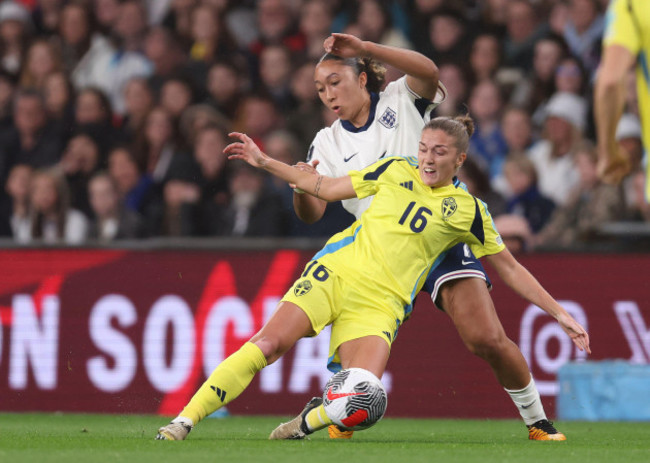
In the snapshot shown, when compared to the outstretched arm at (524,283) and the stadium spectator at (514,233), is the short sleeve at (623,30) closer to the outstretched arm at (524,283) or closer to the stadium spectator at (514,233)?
the outstretched arm at (524,283)

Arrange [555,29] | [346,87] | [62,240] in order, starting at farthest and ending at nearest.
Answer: [555,29], [62,240], [346,87]

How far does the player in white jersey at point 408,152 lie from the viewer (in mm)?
6469

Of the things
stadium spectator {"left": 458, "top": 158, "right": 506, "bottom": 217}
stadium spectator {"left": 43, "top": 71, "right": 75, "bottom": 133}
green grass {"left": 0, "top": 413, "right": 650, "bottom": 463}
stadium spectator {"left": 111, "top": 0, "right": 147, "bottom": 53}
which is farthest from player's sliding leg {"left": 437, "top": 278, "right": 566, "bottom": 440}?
stadium spectator {"left": 111, "top": 0, "right": 147, "bottom": 53}

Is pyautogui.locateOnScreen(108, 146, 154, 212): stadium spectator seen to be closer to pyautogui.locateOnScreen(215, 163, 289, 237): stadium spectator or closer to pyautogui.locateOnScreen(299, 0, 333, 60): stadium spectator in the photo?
pyautogui.locateOnScreen(215, 163, 289, 237): stadium spectator

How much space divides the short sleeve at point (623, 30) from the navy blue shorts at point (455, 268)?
2.20 metres

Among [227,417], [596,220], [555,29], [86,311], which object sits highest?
[555,29]

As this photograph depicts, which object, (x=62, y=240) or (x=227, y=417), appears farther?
(x=62, y=240)

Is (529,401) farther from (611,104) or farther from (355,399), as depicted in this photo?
(611,104)

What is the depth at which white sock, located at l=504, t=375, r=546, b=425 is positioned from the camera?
6.76 metres

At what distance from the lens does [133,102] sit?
A: 11.9 meters

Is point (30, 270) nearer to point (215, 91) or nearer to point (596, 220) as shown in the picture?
point (215, 91)

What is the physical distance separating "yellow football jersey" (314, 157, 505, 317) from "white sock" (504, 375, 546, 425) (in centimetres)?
85

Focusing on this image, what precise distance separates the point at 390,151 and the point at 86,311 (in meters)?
3.62

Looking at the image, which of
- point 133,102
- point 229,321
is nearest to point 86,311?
point 229,321
